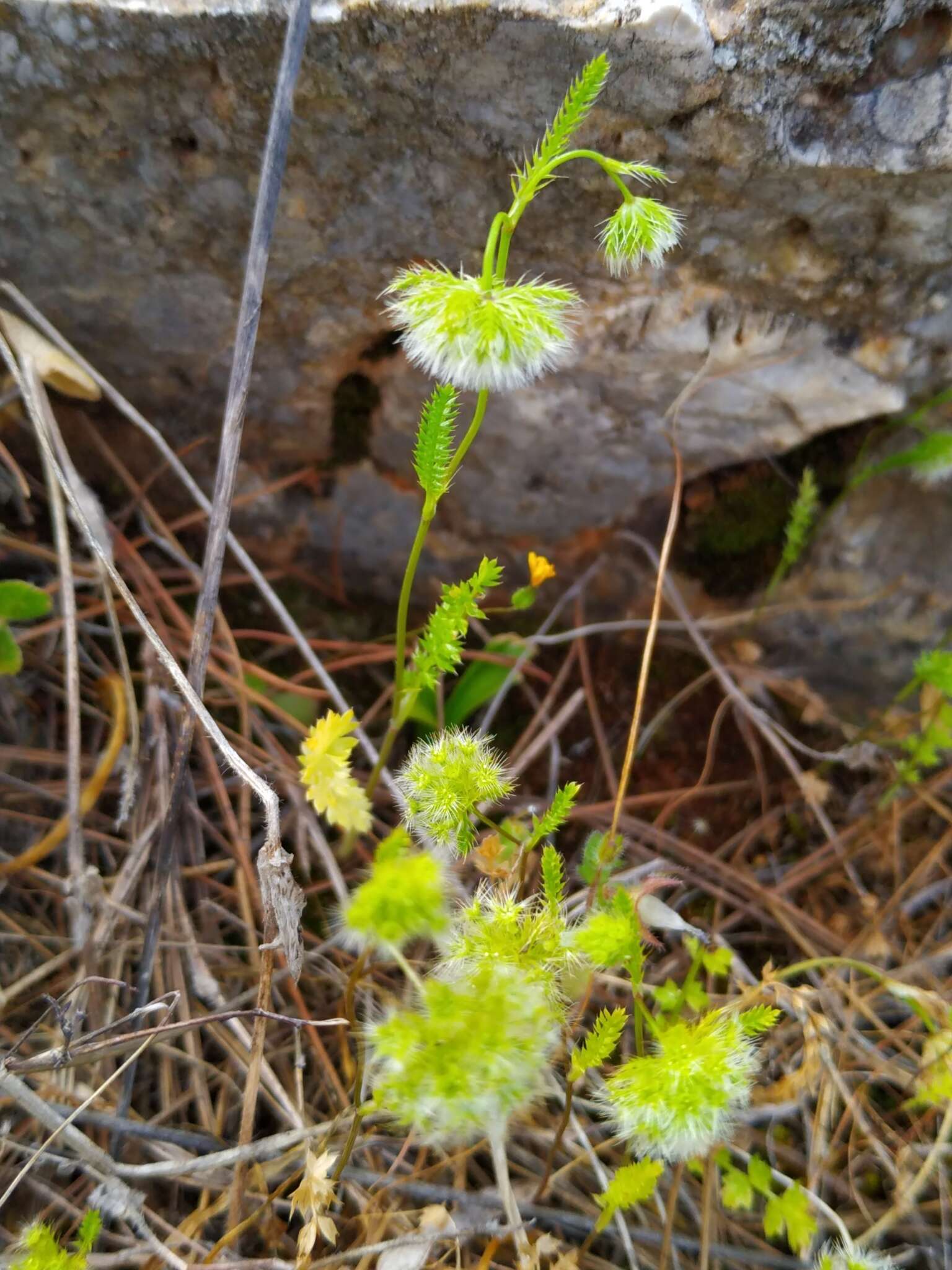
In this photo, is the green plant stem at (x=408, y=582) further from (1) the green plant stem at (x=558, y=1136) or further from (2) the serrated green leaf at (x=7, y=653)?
(2) the serrated green leaf at (x=7, y=653)

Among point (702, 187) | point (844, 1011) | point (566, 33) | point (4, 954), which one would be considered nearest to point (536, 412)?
point (702, 187)

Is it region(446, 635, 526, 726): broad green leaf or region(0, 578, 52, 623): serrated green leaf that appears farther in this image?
region(446, 635, 526, 726): broad green leaf

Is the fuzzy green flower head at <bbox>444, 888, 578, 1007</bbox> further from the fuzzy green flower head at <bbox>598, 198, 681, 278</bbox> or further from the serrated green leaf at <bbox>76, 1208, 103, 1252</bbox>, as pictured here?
the fuzzy green flower head at <bbox>598, 198, 681, 278</bbox>

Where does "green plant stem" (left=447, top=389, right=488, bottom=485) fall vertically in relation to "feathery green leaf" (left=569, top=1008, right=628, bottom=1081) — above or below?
above

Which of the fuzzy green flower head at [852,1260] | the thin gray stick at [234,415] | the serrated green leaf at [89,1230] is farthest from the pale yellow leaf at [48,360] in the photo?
the fuzzy green flower head at [852,1260]

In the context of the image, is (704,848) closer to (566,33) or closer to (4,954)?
(4,954)

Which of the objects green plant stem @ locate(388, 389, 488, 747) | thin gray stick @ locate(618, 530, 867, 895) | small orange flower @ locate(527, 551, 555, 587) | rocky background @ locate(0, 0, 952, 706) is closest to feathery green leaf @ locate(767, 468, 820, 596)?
rocky background @ locate(0, 0, 952, 706)
